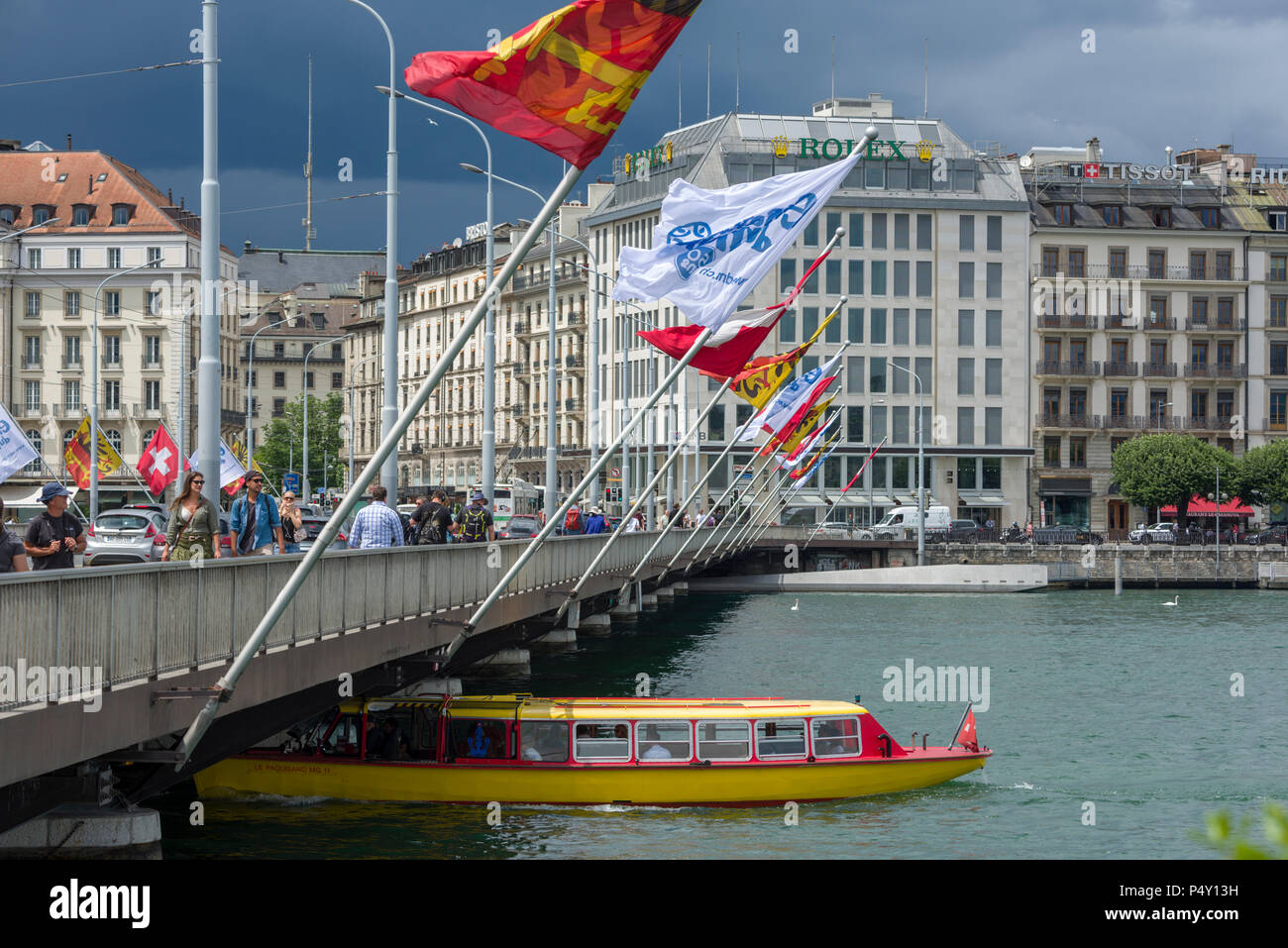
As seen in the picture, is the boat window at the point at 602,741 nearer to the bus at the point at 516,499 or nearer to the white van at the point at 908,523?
the white van at the point at 908,523

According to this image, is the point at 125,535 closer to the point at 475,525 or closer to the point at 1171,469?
the point at 475,525

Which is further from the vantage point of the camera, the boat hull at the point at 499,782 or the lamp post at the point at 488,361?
the lamp post at the point at 488,361

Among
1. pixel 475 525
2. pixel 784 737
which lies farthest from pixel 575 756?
pixel 475 525

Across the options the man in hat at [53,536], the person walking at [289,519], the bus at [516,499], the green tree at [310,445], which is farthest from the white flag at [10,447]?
the green tree at [310,445]

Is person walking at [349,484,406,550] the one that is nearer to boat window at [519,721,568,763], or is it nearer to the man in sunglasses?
the man in sunglasses

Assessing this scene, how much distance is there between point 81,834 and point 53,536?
128 inches

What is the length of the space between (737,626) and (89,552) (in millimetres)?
36063

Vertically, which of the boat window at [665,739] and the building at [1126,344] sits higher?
the building at [1126,344]

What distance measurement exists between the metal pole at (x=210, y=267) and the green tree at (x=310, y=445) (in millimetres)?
117325

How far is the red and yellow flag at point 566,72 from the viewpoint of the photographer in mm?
16891

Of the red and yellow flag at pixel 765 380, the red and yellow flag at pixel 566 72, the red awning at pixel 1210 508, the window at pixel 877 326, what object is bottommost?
the red awning at pixel 1210 508

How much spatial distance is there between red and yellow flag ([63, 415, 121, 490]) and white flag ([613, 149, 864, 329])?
30567mm

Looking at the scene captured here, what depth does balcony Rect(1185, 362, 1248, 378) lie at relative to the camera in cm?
12231
